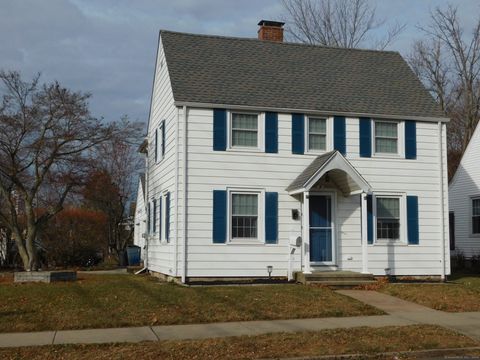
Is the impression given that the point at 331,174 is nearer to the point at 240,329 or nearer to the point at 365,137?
the point at 365,137

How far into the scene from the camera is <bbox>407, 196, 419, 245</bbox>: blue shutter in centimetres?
1947

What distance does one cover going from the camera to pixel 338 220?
19078 millimetres

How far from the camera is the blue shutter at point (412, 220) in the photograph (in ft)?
63.9

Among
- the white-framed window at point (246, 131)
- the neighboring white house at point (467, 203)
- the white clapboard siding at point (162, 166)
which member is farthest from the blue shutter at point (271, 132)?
the neighboring white house at point (467, 203)

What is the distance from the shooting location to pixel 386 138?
19812mm

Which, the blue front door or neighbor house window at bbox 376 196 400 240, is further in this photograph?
neighbor house window at bbox 376 196 400 240

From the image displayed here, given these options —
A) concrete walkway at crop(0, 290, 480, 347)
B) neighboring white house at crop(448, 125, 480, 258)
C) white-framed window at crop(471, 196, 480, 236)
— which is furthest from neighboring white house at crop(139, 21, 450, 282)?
white-framed window at crop(471, 196, 480, 236)

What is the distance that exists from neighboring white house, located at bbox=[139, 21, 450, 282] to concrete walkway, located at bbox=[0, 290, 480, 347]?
5.30 metres

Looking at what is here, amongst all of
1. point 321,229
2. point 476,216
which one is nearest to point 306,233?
point 321,229

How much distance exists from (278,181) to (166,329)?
8.29 meters

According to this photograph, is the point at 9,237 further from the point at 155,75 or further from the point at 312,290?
the point at 312,290

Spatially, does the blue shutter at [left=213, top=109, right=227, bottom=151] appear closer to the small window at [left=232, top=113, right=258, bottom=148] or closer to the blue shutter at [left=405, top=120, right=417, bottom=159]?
the small window at [left=232, top=113, right=258, bottom=148]

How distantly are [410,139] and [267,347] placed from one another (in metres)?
12.1

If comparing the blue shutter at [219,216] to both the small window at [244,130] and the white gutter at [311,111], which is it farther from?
the white gutter at [311,111]
